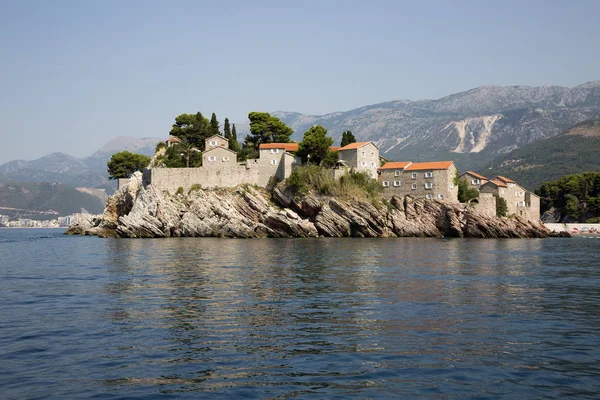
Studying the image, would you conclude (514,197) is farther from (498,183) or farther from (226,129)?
(226,129)

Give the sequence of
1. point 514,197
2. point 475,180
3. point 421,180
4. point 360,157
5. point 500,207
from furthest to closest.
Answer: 1. point 514,197
2. point 475,180
3. point 500,207
4. point 360,157
5. point 421,180

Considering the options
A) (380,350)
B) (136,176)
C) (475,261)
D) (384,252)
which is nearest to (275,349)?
(380,350)

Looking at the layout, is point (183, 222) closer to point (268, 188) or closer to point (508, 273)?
point (268, 188)

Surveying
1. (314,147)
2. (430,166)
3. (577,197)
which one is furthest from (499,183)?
(577,197)

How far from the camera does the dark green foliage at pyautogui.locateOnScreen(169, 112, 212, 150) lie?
296 ft

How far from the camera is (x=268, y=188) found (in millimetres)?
79312

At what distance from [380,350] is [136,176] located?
247 ft

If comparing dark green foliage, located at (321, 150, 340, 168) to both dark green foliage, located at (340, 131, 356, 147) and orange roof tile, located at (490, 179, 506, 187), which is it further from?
orange roof tile, located at (490, 179, 506, 187)

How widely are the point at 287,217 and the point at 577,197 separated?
219 feet

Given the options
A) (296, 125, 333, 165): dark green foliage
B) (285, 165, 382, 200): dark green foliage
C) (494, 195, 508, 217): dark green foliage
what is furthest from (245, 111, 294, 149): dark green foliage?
(494, 195, 508, 217): dark green foliage

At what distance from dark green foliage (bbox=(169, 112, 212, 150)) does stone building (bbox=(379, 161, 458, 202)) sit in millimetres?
28722

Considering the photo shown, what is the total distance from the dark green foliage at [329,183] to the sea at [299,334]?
131 feet

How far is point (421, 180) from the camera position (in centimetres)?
7919

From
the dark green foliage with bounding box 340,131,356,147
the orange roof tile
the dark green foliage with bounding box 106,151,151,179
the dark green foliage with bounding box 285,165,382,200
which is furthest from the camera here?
the dark green foliage with bounding box 106,151,151,179
